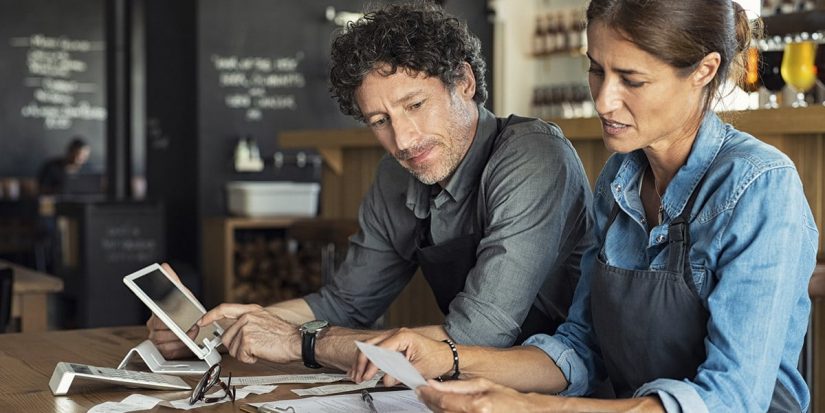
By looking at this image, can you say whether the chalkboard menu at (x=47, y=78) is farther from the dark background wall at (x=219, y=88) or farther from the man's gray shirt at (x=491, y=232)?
the man's gray shirt at (x=491, y=232)

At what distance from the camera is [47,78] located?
11523 mm

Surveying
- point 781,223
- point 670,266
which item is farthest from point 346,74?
point 781,223

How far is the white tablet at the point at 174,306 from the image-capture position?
1876mm

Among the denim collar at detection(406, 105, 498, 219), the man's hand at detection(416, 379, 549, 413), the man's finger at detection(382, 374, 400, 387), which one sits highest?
the denim collar at detection(406, 105, 498, 219)

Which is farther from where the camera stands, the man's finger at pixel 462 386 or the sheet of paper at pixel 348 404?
the sheet of paper at pixel 348 404

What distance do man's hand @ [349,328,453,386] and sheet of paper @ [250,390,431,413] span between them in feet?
0.09

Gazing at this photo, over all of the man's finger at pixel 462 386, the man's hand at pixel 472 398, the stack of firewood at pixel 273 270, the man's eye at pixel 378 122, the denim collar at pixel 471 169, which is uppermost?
the man's eye at pixel 378 122

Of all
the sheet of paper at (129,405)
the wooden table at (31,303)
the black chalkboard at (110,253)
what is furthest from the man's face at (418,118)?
the black chalkboard at (110,253)

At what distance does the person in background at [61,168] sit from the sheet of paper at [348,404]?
348 inches

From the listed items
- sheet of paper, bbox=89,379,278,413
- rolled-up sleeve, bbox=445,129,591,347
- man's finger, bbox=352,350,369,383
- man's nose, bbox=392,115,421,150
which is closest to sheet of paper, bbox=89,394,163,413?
sheet of paper, bbox=89,379,278,413

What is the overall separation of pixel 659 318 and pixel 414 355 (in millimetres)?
392

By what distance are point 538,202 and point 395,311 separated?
8.34ft

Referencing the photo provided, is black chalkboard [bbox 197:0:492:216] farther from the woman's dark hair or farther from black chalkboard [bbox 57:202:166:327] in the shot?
the woman's dark hair

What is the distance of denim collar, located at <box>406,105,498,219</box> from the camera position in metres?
2.21
